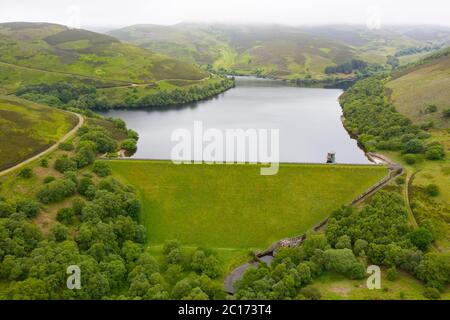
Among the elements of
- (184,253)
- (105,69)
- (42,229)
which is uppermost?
(105,69)

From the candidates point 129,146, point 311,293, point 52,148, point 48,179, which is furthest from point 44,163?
point 311,293

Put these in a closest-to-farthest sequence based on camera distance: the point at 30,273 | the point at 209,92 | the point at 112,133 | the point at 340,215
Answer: the point at 30,273
the point at 340,215
the point at 112,133
the point at 209,92

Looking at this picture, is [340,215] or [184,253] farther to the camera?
[340,215]

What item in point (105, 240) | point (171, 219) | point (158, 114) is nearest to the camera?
point (105, 240)

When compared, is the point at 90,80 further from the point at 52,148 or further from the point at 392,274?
the point at 392,274

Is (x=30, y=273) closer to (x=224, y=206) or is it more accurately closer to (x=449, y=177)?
(x=224, y=206)
